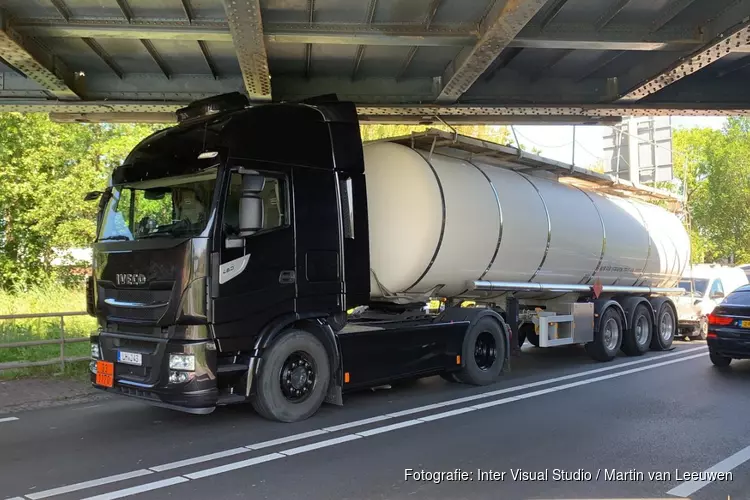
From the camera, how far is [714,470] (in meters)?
5.64

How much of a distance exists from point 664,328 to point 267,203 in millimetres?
11451

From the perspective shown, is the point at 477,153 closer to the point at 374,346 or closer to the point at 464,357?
the point at 464,357

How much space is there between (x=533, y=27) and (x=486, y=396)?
5023 millimetres

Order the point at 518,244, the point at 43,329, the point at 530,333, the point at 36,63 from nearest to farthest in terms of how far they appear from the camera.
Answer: the point at 36,63 < the point at 518,244 < the point at 530,333 < the point at 43,329

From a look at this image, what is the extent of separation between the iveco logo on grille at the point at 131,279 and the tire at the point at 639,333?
10.6m

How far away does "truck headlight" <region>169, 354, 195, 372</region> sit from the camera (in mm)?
6195

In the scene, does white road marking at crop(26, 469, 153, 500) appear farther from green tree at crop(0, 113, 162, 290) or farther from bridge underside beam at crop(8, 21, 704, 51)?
green tree at crop(0, 113, 162, 290)

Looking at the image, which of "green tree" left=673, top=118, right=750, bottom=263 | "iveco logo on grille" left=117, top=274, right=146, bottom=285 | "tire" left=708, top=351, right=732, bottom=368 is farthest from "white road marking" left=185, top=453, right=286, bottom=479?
"green tree" left=673, top=118, right=750, bottom=263

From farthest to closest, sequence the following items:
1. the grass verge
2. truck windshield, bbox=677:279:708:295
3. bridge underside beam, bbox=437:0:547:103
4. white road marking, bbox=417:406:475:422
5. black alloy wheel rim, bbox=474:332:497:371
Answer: truck windshield, bbox=677:279:708:295, the grass verge, black alloy wheel rim, bbox=474:332:497:371, white road marking, bbox=417:406:475:422, bridge underside beam, bbox=437:0:547:103

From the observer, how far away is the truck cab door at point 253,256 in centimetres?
638

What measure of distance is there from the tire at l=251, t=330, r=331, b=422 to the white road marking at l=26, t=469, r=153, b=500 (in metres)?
1.64

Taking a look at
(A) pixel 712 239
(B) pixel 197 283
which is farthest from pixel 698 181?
(B) pixel 197 283

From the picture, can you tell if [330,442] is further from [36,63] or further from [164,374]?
[36,63]

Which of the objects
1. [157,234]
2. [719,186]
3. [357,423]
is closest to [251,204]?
[157,234]
